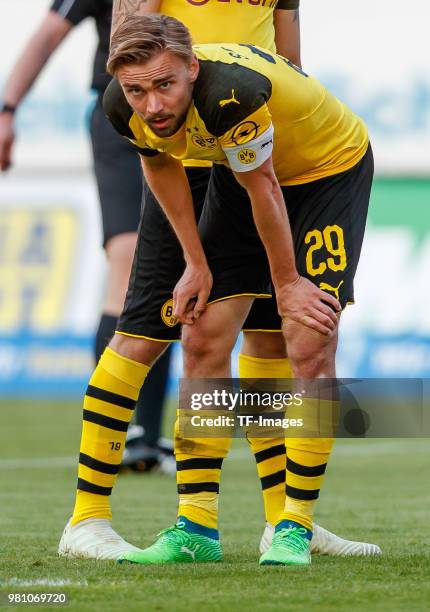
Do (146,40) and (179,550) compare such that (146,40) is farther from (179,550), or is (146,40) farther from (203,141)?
(179,550)

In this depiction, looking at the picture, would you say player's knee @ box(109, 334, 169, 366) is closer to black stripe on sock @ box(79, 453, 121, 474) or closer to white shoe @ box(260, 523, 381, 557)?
black stripe on sock @ box(79, 453, 121, 474)

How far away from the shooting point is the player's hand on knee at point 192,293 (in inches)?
156

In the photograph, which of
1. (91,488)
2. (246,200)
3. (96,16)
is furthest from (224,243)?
(96,16)

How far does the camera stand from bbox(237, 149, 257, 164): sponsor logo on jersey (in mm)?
3605

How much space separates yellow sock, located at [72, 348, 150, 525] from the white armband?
0.83 meters

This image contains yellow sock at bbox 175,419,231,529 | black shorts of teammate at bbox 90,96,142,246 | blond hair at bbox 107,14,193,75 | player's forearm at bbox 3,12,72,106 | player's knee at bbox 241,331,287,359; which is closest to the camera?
blond hair at bbox 107,14,193,75

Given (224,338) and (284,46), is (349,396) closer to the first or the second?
→ (224,338)

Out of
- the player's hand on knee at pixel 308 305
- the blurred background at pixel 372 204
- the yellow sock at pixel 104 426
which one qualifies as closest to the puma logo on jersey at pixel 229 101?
the player's hand on knee at pixel 308 305

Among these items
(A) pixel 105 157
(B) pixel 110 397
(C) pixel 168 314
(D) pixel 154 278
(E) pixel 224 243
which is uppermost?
(A) pixel 105 157

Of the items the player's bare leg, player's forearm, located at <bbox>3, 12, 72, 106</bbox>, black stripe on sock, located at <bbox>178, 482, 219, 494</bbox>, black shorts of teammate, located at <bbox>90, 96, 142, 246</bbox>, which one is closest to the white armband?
the player's bare leg

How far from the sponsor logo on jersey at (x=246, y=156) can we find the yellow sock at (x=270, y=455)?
0.89 metres

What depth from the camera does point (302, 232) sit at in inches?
155

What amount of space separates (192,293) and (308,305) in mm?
377

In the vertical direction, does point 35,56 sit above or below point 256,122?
above
